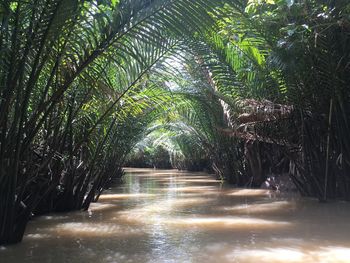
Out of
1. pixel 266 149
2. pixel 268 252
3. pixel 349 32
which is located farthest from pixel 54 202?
pixel 266 149

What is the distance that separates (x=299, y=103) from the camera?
758 centimetres

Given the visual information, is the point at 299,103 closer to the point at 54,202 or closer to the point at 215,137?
the point at 54,202

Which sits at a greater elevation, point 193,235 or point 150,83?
point 150,83

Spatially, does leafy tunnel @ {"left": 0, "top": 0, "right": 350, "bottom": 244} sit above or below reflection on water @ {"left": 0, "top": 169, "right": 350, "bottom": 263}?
above

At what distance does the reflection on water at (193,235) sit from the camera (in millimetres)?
3936

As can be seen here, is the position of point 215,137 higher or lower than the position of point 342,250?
higher

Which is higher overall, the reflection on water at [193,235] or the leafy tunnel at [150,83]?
the leafy tunnel at [150,83]

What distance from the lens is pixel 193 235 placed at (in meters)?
4.91

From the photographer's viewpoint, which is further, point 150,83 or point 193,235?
point 150,83

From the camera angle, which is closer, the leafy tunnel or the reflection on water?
the leafy tunnel

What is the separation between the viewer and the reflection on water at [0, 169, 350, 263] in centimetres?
394

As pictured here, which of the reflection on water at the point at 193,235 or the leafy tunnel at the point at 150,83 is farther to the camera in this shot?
the reflection on water at the point at 193,235

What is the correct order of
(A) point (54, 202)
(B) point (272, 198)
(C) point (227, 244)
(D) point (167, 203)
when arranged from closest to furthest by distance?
1. (C) point (227, 244)
2. (A) point (54, 202)
3. (D) point (167, 203)
4. (B) point (272, 198)

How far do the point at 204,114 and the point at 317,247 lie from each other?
9.19 m
